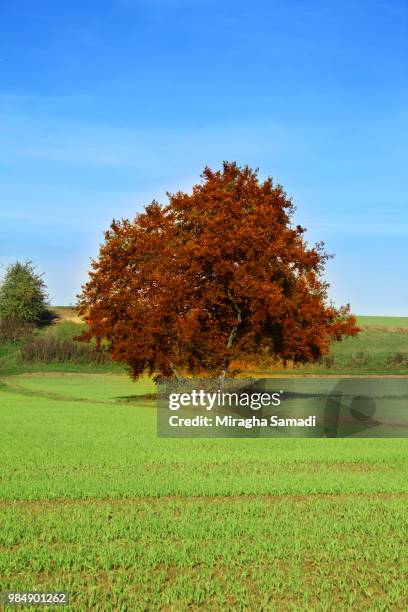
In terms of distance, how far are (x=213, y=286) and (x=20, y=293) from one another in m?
61.5

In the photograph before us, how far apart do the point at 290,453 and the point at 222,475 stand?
17.0ft

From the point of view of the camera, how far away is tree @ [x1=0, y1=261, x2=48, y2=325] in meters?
92.8

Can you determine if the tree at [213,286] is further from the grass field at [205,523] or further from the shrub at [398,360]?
the shrub at [398,360]

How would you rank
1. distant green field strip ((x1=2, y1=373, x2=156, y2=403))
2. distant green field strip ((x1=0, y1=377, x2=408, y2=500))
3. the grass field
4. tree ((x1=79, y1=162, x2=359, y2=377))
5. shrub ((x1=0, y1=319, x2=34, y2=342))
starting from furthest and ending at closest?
shrub ((x1=0, y1=319, x2=34, y2=342)) → distant green field strip ((x1=2, y1=373, x2=156, y2=403)) → tree ((x1=79, y1=162, x2=359, y2=377)) → distant green field strip ((x1=0, y1=377, x2=408, y2=500)) → the grass field

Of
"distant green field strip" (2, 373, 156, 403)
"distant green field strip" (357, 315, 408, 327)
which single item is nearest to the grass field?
"distant green field strip" (2, 373, 156, 403)

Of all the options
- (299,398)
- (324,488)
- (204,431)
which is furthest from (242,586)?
(299,398)

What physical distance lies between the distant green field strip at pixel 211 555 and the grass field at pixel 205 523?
2 centimetres

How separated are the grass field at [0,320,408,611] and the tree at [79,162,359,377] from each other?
483 inches

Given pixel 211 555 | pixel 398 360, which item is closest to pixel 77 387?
pixel 398 360

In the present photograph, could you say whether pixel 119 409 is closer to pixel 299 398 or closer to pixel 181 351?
pixel 181 351

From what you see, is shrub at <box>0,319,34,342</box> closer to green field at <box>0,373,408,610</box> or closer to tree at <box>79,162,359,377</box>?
tree at <box>79,162,359,377</box>

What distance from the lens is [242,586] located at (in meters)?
8.82

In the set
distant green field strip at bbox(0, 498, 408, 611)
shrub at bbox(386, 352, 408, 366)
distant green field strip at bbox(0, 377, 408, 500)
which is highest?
shrub at bbox(386, 352, 408, 366)

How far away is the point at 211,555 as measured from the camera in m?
10.0
